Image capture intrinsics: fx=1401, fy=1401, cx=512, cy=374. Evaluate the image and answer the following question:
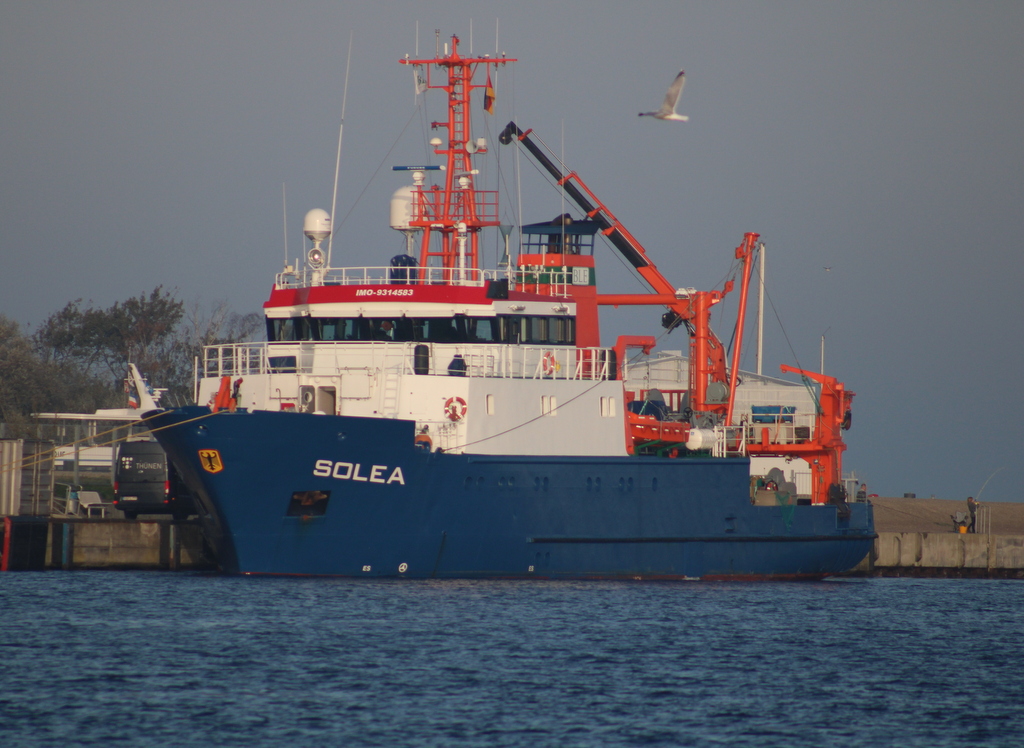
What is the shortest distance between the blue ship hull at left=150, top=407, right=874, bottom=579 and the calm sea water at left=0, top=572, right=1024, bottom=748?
58cm

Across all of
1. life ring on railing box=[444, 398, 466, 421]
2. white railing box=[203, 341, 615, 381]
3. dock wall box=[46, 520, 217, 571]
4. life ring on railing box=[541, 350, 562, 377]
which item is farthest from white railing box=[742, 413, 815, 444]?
dock wall box=[46, 520, 217, 571]

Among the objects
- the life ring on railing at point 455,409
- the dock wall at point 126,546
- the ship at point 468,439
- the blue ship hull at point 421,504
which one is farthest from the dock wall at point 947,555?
the dock wall at point 126,546

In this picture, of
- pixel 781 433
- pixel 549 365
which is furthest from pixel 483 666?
pixel 781 433

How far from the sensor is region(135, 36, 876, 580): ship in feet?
78.6

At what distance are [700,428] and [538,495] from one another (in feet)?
16.6

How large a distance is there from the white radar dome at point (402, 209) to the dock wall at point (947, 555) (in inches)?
595

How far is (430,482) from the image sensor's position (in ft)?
80.3

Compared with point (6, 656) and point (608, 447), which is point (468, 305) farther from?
point (6, 656)

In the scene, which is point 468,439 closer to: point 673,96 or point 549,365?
point 549,365

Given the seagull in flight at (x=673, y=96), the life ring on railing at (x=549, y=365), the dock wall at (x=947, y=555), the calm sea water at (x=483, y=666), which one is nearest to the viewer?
the calm sea water at (x=483, y=666)

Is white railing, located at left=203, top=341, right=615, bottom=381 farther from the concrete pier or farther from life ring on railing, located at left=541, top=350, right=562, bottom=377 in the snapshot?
the concrete pier

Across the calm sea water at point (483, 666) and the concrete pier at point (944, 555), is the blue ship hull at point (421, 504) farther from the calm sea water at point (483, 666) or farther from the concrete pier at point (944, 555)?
the concrete pier at point (944, 555)

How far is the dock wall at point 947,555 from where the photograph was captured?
118 feet

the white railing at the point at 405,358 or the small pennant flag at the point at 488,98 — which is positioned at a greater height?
the small pennant flag at the point at 488,98
